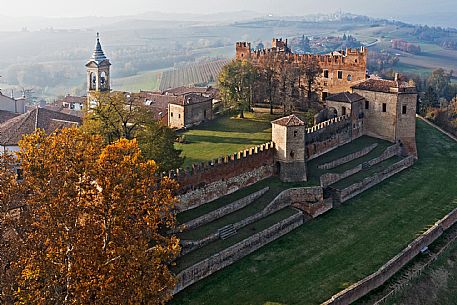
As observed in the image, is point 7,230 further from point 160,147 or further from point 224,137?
point 224,137

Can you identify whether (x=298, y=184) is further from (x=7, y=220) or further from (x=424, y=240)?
(x=7, y=220)

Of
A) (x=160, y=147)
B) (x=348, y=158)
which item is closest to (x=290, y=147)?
(x=348, y=158)

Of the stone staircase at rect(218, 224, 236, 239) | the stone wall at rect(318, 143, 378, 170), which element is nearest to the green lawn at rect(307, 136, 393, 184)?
the stone wall at rect(318, 143, 378, 170)

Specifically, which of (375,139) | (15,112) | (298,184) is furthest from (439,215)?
(15,112)

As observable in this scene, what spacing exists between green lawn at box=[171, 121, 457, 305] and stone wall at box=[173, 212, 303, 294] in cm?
29

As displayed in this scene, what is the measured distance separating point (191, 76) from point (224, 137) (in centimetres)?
9221

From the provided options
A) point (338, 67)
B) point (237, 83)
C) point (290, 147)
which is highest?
point (338, 67)

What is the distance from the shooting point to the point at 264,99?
5128 cm

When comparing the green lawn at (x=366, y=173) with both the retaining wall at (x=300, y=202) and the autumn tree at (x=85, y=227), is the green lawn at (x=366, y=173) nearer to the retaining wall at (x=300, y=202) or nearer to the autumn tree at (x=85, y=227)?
the retaining wall at (x=300, y=202)

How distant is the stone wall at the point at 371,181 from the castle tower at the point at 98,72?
2420cm

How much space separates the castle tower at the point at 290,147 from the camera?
32312 millimetres

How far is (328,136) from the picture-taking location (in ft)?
128

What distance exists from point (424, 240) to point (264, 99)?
2539 cm

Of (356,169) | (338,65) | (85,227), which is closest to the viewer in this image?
(85,227)
